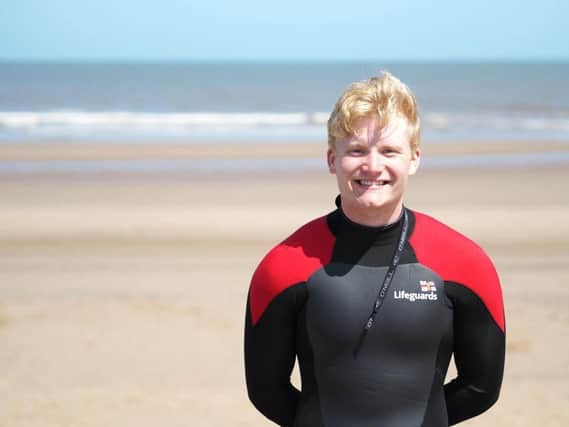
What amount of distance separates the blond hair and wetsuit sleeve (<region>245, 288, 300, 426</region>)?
1.40ft

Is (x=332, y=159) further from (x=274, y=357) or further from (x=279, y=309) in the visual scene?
(x=274, y=357)

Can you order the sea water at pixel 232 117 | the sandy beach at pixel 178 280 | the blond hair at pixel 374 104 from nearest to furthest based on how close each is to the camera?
1. the blond hair at pixel 374 104
2. the sandy beach at pixel 178 280
3. the sea water at pixel 232 117

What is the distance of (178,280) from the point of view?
7594 millimetres

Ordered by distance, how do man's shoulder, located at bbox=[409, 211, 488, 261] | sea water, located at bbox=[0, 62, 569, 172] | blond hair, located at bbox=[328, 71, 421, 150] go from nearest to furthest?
1. blond hair, located at bbox=[328, 71, 421, 150]
2. man's shoulder, located at bbox=[409, 211, 488, 261]
3. sea water, located at bbox=[0, 62, 569, 172]

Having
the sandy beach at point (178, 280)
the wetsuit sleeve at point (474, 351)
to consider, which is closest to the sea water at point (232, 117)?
the sandy beach at point (178, 280)

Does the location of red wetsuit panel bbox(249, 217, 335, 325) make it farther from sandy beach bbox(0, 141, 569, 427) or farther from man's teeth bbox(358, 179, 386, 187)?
sandy beach bbox(0, 141, 569, 427)

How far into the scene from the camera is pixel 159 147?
1947 cm

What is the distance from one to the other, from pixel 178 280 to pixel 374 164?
5785mm

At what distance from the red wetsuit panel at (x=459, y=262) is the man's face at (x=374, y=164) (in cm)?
13

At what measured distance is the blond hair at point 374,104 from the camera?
1.97 m

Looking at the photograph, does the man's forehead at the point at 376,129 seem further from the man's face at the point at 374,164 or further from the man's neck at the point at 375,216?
the man's neck at the point at 375,216

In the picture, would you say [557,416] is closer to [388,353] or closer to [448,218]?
[388,353]

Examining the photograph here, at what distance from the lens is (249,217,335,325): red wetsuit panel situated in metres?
2.06

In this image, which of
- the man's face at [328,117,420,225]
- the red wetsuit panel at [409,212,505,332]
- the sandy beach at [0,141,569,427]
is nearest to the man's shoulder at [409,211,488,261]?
the red wetsuit panel at [409,212,505,332]
